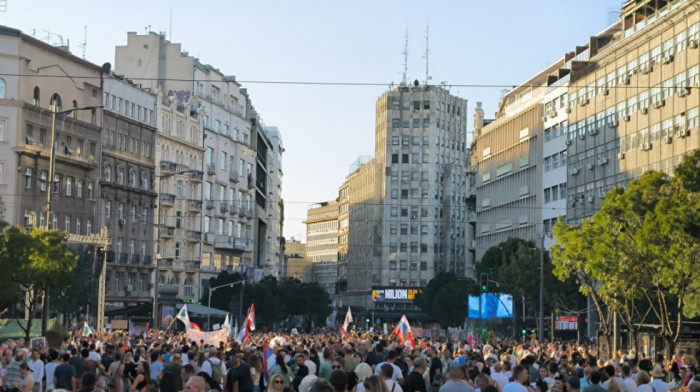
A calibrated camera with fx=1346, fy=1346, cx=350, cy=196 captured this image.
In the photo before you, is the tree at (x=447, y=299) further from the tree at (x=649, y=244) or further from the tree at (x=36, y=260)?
the tree at (x=649, y=244)

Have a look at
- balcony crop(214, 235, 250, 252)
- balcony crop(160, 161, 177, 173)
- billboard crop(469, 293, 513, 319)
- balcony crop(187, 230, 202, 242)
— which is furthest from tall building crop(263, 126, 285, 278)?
billboard crop(469, 293, 513, 319)

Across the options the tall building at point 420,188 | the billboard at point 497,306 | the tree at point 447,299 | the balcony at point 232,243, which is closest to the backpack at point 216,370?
the billboard at point 497,306

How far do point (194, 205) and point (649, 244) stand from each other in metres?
77.8

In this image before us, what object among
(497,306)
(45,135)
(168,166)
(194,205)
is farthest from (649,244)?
(194,205)

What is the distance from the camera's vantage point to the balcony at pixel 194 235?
4673 inches

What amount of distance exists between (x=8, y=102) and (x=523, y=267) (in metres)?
35.2

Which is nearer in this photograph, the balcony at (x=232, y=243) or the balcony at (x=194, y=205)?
the balcony at (x=194, y=205)

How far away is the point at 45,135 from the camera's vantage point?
300 ft

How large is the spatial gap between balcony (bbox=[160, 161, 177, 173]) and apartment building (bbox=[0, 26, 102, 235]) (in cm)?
1194

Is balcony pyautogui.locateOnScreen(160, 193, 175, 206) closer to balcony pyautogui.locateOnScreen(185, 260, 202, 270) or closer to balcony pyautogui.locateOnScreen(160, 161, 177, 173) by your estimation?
balcony pyautogui.locateOnScreen(160, 161, 177, 173)

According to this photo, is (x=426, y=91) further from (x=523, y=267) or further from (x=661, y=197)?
(x=661, y=197)

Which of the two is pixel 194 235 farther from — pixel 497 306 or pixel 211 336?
pixel 211 336

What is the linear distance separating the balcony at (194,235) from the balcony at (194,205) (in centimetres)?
198

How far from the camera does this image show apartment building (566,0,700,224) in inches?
2729
